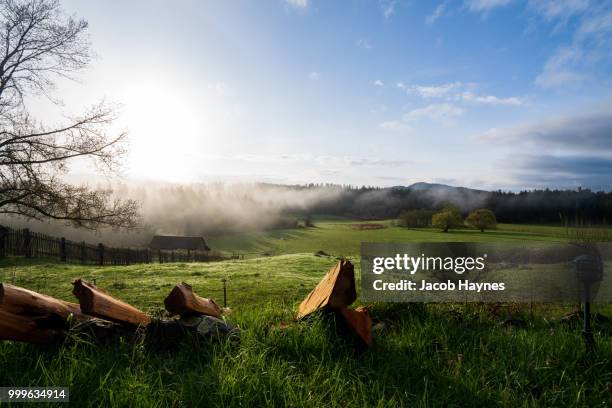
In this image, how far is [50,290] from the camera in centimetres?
1045

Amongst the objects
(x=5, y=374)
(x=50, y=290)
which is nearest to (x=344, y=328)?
(x=5, y=374)

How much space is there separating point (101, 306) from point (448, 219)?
62485 millimetres

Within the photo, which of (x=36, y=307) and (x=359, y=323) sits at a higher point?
(x=36, y=307)

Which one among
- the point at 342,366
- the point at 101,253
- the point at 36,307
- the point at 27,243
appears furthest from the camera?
the point at 101,253

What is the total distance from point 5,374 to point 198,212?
81.7 m

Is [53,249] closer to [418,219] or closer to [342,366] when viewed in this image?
[342,366]

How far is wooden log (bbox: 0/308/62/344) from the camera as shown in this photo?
3389 millimetres

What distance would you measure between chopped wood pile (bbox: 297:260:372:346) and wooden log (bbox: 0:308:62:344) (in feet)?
8.93

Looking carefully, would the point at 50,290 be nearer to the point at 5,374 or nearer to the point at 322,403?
the point at 5,374

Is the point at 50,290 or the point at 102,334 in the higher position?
the point at 102,334

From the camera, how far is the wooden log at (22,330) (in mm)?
3389

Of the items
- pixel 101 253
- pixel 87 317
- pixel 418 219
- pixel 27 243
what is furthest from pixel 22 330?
pixel 418 219

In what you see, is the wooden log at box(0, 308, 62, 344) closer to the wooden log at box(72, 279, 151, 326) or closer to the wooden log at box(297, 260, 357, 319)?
the wooden log at box(72, 279, 151, 326)

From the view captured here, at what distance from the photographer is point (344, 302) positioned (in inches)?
166
